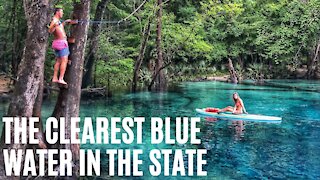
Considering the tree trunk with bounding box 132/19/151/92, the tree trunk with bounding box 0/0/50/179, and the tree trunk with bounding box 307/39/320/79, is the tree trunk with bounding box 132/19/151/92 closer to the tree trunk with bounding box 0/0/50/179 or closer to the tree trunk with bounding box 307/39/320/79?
the tree trunk with bounding box 307/39/320/79

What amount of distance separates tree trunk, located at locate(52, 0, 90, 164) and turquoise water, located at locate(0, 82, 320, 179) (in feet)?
5.29

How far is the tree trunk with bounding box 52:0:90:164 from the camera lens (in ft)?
25.8

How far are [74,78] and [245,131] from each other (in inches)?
303

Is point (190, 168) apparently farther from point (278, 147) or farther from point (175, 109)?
point (175, 109)

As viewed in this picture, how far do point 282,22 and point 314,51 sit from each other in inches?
144

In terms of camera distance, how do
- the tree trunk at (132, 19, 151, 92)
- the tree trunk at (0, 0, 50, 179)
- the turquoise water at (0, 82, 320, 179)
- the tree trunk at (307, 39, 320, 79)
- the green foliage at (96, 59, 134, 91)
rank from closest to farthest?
the tree trunk at (0, 0, 50, 179), the turquoise water at (0, 82, 320, 179), the green foliage at (96, 59, 134, 91), the tree trunk at (132, 19, 151, 92), the tree trunk at (307, 39, 320, 79)

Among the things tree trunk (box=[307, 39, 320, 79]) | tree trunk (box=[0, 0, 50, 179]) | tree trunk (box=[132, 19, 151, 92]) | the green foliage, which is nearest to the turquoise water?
the green foliage

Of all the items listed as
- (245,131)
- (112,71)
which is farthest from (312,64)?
(245,131)

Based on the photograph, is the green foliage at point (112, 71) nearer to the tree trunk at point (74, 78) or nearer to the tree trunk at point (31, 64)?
the tree trunk at point (74, 78)

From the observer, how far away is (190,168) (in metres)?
9.46

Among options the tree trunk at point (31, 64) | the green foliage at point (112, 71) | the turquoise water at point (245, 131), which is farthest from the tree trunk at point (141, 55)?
the tree trunk at point (31, 64)

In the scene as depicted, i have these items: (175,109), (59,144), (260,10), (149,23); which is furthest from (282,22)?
(59,144)

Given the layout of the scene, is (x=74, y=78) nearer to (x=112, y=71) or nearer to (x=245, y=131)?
(x=245, y=131)

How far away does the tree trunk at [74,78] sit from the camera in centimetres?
788
